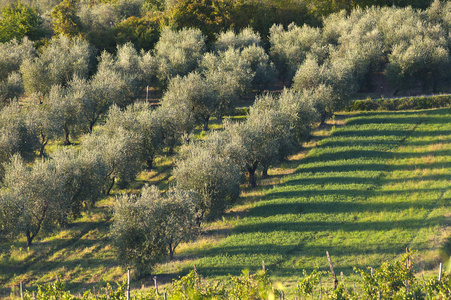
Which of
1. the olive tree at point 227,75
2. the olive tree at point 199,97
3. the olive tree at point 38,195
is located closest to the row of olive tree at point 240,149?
the olive tree at point 227,75

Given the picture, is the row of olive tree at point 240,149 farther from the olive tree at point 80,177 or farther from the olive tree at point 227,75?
the olive tree at point 80,177

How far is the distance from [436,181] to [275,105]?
22181mm

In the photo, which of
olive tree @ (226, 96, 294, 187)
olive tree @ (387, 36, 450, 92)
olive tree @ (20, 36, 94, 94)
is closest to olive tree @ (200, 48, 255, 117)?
olive tree @ (226, 96, 294, 187)

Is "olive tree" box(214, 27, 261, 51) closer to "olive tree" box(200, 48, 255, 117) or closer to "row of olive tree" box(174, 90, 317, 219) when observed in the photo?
"olive tree" box(200, 48, 255, 117)

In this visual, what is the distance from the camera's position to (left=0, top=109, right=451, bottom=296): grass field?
1366 inches

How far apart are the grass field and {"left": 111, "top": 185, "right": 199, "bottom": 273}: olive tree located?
198 centimetres

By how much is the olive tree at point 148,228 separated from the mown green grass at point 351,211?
3238mm

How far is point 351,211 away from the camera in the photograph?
41.6 meters

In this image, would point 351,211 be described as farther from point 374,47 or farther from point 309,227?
point 374,47

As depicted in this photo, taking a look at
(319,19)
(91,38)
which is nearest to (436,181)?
(319,19)

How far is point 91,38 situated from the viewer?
8612 centimetres

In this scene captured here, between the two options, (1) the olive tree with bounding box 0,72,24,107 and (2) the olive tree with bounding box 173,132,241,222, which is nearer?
(2) the olive tree with bounding box 173,132,241,222

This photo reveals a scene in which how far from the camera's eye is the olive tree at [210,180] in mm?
39812

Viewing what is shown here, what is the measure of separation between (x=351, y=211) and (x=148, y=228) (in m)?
19.9
